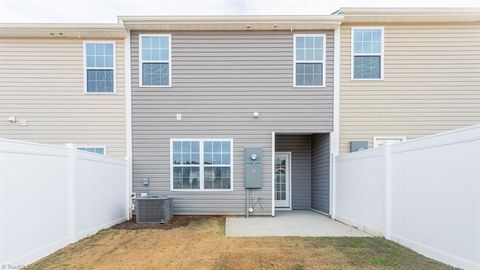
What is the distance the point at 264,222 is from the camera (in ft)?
27.9

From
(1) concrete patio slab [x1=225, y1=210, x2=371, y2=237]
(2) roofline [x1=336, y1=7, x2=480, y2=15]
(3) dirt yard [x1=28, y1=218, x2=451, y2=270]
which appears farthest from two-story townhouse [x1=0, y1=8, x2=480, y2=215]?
(3) dirt yard [x1=28, y1=218, x2=451, y2=270]

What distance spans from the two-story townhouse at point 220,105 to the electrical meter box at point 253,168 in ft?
0.21

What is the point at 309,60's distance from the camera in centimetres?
948

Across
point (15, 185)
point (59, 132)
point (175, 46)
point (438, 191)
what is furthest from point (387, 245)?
point (59, 132)

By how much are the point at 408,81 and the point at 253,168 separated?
4773 mm

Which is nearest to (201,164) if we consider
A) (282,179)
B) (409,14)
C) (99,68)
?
(282,179)

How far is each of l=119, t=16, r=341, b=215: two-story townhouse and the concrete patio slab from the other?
0.68m

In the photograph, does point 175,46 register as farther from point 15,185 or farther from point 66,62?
point 15,185

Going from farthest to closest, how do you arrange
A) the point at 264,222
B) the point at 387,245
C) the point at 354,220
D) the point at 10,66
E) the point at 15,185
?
the point at 10,66 < the point at 264,222 < the point at 354,220 < the point at 387,245 < the point at 15,185

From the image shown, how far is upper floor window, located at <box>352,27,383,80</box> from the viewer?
9.42m

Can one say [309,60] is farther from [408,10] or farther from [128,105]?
[128,105]

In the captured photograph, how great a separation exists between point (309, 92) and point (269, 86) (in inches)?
42.7

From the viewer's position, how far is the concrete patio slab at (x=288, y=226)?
709 cm

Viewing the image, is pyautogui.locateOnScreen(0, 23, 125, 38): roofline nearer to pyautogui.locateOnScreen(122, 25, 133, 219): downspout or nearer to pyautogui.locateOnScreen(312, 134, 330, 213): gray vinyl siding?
pyautogui.locateOnScreen(122, 25, 133, 219): downspout
